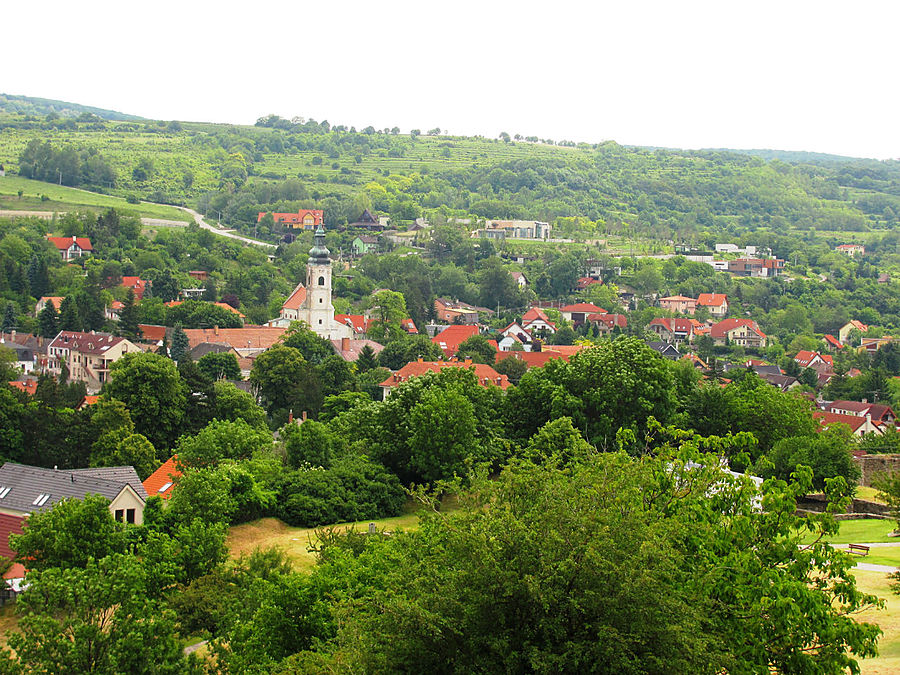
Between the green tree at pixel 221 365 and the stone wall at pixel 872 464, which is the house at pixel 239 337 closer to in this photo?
the green tree at pixel 221 365

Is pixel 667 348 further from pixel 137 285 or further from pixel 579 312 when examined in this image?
pixel 137 285

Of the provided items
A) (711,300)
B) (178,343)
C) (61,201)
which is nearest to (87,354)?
(178,343)

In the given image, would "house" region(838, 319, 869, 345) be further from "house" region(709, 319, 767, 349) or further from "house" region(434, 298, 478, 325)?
"house" region(434, 298, 478, 325)

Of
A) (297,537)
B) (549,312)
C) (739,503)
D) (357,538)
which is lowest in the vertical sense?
(549,312)

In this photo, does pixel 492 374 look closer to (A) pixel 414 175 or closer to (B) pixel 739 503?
(B) pixel 739 503

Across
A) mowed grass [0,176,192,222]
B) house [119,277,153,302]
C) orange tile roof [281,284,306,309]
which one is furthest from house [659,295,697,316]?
mowed grass [0,176,192,222]

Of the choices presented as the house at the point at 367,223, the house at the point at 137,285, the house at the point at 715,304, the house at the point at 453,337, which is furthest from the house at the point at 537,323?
the house at the point at 367,223

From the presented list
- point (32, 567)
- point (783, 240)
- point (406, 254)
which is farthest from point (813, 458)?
point (783, 240)
